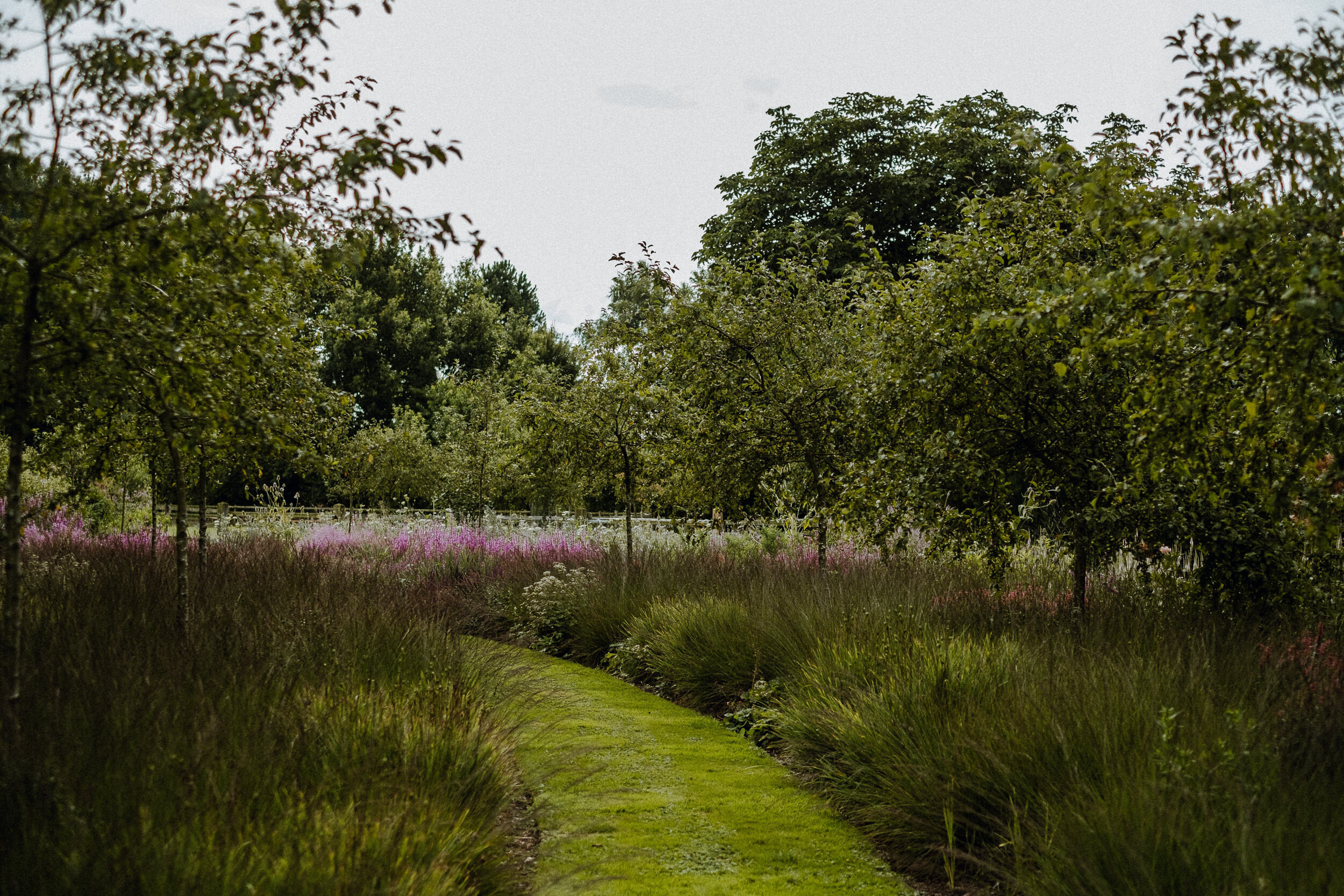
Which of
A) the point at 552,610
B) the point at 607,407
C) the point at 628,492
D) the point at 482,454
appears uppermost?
the point at 607,407

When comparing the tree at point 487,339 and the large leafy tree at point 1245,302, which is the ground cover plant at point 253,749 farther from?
the tree at point 487,339

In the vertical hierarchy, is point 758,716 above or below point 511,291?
below

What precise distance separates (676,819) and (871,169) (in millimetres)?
23482

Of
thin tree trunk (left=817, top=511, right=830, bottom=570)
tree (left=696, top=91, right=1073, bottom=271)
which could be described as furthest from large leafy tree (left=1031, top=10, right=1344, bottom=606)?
tree (left=696, top=91, right=1073, bottom=271)

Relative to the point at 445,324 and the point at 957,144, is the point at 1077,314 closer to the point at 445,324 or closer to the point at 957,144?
the point at 957,144

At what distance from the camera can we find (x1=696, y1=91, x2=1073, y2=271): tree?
24125 millimetres

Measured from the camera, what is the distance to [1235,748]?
3.66 m

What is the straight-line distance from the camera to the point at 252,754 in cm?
355

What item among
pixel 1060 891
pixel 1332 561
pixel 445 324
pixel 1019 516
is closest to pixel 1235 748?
pixel 1060 891

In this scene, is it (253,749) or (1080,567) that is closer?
(253,749)

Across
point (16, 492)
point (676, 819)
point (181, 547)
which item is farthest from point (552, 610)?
point (16, 492)

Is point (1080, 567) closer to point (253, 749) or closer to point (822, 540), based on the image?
point (822, 540)

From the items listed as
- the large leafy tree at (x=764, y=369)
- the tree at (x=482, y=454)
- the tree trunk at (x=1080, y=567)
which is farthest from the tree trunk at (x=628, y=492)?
the tree at (x=482, y=454)

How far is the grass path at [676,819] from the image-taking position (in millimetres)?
4172
